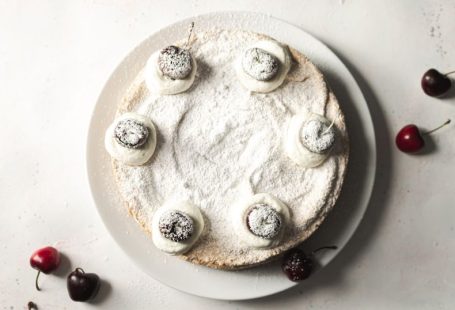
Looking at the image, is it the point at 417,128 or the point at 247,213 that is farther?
the point at 417,128

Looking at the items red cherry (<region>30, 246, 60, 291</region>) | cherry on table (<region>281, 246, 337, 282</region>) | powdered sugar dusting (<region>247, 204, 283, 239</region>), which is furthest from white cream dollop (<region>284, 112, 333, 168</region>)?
red cherry (<region>30, 246, 60, 291</region>)

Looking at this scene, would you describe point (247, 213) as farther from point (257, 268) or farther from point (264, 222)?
point (257, 268)

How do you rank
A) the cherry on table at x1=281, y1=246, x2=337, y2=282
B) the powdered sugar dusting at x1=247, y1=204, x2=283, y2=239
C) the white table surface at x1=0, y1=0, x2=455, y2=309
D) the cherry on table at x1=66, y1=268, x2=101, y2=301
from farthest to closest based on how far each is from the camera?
the white table surface at x1=0, y1=0, x2=455, y2=309
the cherry on table at x1=66, y1=268, x2=101, y2=301
the cherry on table at x1=281, y1=246, x2=337, y2=282
the powdered sugar dusting at x1=247, y1=204, x2=283, y2=239

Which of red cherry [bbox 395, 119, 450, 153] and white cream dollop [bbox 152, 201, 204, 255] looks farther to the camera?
red cherry [bbox 395, 119, 450, 153]

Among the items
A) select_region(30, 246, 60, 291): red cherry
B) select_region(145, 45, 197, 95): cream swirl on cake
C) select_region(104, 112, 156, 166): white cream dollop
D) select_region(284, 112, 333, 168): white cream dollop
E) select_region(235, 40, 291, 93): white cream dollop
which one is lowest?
select_region(30, 246, 60, 291): red cherry

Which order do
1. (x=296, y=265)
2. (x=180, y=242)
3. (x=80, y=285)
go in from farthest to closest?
(x=80, y=285)
(x=296, y=265)
(x=180, y=242)

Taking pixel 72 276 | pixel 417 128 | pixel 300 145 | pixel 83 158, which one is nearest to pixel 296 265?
pixel 300 145

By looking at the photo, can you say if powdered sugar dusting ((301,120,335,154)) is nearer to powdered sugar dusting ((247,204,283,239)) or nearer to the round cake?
the round cake
